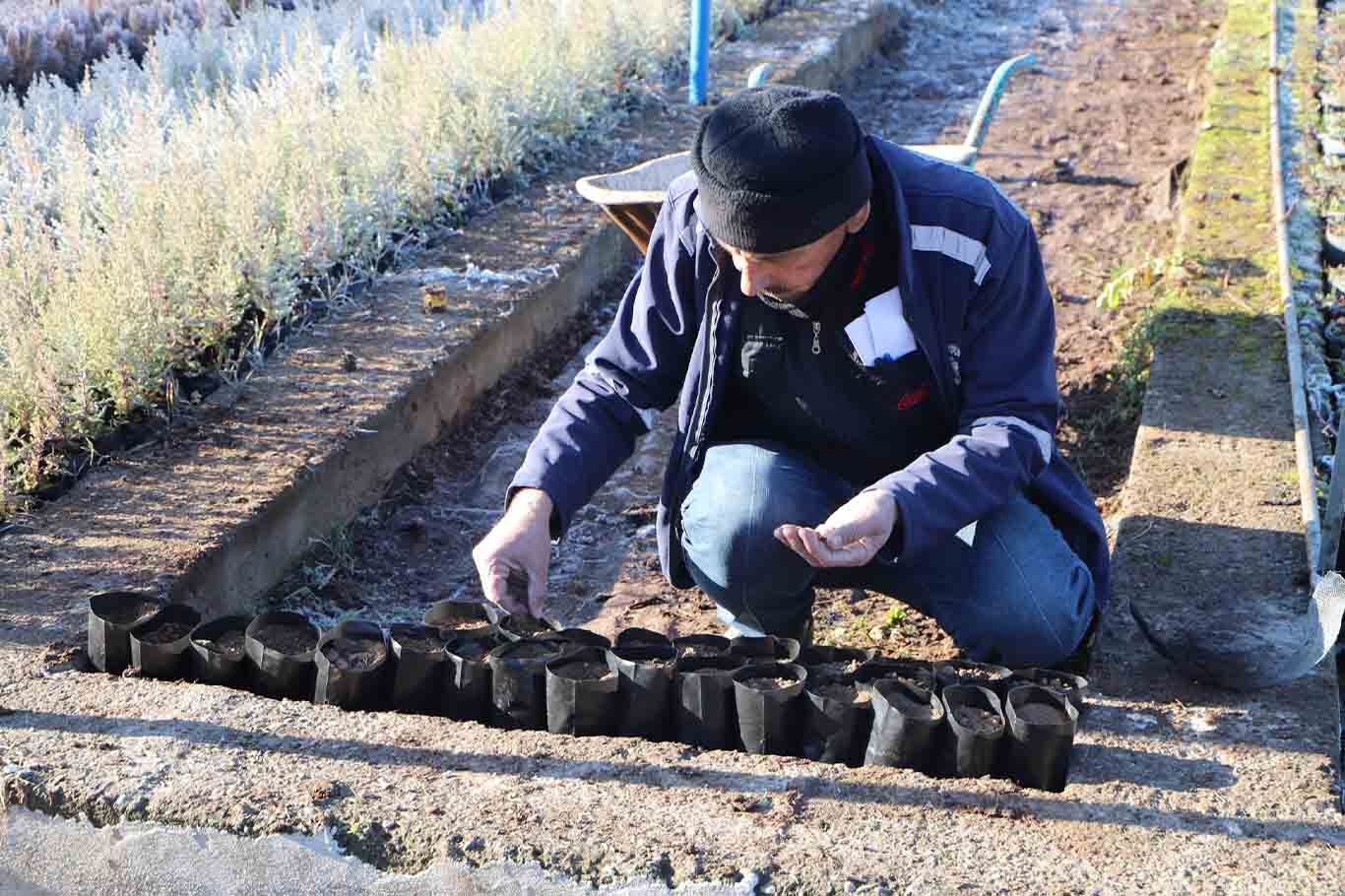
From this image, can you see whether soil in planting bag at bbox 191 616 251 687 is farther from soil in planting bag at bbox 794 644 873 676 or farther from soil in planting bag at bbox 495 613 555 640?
soil in planting bag at bbox 794 644 873 676

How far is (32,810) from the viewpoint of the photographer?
249cm

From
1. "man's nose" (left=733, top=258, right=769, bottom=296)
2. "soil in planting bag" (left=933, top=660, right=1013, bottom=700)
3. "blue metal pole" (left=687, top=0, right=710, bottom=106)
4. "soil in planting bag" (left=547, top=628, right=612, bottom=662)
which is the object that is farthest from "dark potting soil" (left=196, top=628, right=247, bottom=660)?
"blue metal pole" (left=687, top=0, right=710, bottom=106)

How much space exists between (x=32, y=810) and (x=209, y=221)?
257 cm

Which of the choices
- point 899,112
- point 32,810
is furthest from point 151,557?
point 899,112

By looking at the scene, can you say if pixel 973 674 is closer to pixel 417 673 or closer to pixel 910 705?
pixel 910 705

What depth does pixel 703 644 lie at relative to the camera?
2.87m

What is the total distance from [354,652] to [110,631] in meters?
0.47

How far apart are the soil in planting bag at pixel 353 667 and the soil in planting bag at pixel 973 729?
1.07m

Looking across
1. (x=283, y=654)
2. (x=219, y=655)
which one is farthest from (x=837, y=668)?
(x=219, y=655)

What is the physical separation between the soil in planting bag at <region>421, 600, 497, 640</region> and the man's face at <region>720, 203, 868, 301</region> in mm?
873

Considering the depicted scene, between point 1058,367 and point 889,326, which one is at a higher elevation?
point 889,326

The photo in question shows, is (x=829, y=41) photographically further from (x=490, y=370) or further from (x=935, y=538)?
(x=935, y=538)

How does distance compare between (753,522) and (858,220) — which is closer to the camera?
(858,220)

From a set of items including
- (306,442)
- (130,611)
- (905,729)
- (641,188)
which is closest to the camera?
(905,729)
